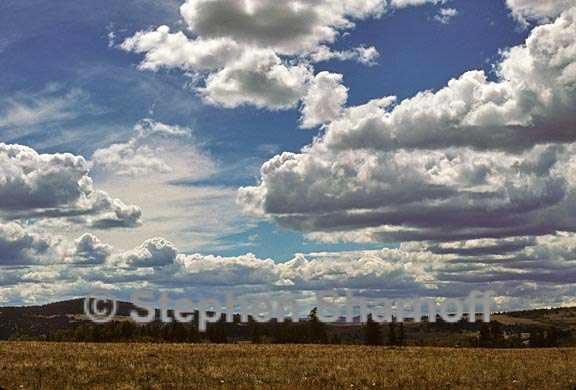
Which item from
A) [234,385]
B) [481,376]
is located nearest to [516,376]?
[481,376]

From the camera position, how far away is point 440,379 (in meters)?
30.2

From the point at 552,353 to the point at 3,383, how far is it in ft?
110

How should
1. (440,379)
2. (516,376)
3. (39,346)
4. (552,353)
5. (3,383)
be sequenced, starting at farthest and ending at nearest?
(552,353)
(39,346)
(516,376)
(440,379)
(3,383)

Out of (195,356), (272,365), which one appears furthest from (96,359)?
(272,365)

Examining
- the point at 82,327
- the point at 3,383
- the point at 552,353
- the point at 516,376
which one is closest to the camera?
the point at 3,383

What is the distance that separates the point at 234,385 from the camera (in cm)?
2703

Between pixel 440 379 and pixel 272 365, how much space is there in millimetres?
8172

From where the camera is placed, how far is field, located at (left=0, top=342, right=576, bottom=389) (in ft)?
91.0

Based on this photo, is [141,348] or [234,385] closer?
[234,385]

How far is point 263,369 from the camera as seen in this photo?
32.1 metres

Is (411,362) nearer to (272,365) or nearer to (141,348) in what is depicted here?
(272,365)

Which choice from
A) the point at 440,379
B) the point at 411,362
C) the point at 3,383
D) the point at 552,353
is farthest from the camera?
the point at 552,353

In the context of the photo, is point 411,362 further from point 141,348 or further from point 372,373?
point 141,348

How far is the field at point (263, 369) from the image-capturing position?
91.0 feet
